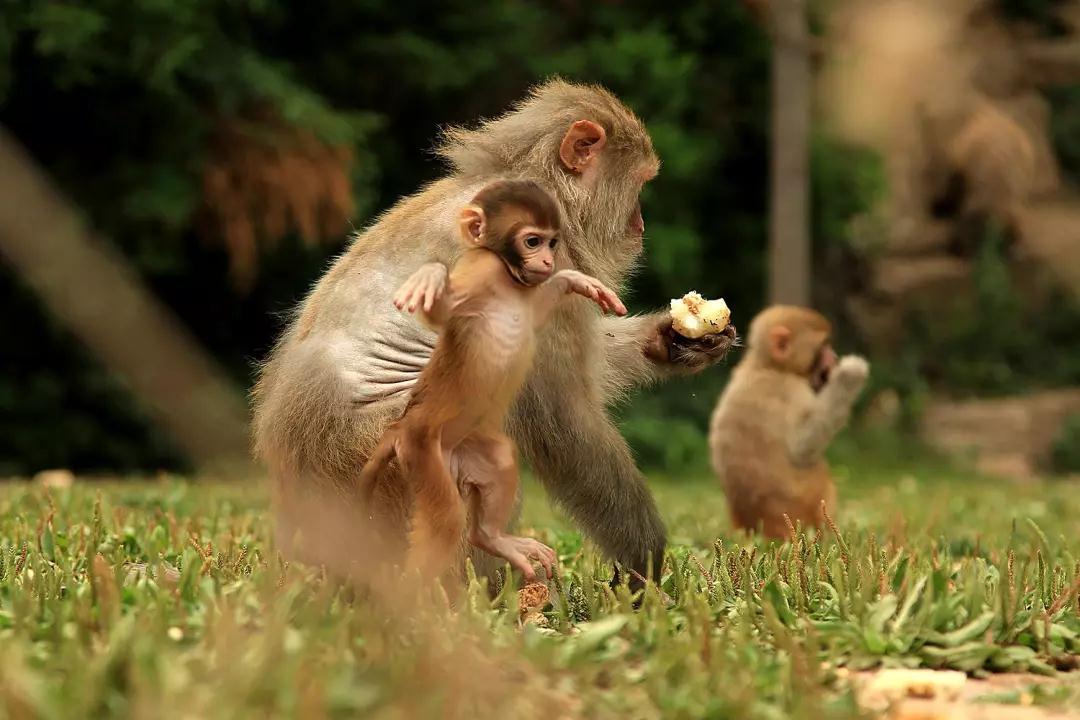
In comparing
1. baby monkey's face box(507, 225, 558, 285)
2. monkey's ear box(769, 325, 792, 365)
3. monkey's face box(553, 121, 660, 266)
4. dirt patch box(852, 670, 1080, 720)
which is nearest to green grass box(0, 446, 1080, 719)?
dirt patch box(852, 670, 1080, 720)

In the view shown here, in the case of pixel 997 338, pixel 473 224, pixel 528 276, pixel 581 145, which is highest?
pixel 581 145

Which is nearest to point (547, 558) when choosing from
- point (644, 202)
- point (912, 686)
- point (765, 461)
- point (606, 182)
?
point (912, 686)

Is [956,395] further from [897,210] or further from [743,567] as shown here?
[743,567]

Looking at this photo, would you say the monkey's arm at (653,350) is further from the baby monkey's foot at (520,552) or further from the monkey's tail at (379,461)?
the monkey's tail at (379,461)

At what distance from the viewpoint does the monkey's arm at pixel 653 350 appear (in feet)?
17.2

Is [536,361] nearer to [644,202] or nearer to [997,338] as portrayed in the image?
[644,202]

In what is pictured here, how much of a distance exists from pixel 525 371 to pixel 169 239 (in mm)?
8226

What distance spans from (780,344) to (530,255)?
332 centimetres

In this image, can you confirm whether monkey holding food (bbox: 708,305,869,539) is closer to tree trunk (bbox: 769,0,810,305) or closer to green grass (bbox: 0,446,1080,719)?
green grass (bbox: 0,446,1080,719)

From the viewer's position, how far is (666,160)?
13031 millimetres

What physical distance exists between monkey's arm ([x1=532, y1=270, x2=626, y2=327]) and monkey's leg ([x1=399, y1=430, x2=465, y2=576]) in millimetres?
504

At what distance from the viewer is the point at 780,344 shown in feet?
23.2

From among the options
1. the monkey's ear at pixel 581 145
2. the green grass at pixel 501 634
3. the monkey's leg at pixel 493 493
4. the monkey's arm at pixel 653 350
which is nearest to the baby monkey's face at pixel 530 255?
the monkey's leg at pixel 493 493

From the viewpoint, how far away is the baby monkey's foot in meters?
4.14
